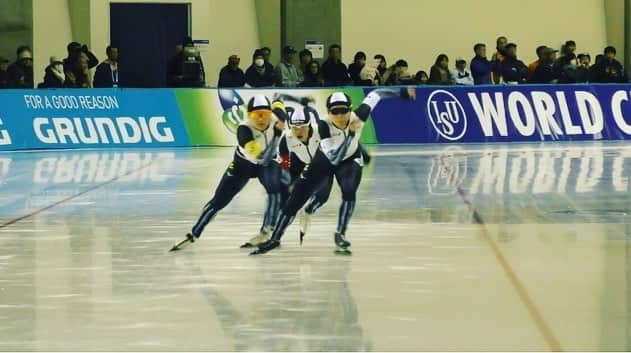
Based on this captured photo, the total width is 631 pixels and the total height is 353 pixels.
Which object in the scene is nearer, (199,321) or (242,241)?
(199,321)

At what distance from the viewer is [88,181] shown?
22.7m

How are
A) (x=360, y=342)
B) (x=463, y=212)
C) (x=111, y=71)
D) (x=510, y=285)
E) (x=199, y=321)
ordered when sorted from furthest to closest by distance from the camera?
1. (x=111, y=71)
2. (x=463, y=212)
3. (x=510, y=285)
4. (x=199, y=321)
5. (x=360, y=342)

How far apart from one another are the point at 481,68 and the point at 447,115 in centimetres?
133

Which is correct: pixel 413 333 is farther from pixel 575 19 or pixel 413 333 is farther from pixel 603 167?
pixel 575 19

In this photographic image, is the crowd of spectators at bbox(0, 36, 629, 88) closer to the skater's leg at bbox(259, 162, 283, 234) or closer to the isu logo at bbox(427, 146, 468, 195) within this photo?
the isu logo at bbox(427, 146, 468, 195)

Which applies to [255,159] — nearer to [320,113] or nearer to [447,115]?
[320,113]

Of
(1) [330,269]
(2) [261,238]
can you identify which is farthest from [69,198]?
(1) [330,269]

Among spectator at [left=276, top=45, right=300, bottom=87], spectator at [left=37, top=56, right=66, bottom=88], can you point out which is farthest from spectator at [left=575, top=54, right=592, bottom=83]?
spectator at [left=37, top=56, right=66, bottom=88]

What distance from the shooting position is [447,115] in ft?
105

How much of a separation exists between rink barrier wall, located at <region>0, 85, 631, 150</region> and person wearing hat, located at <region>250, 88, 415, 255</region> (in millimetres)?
16567

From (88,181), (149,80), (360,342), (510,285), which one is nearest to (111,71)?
(149,80)

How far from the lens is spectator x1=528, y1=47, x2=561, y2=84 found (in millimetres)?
32500

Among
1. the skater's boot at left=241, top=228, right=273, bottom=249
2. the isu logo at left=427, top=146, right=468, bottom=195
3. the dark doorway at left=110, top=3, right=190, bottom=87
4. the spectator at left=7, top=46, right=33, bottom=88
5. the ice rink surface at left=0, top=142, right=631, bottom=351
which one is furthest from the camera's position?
the dark doorway at left=110, top=3, right=190, bottom=87

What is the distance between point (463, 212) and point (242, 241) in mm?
3638
